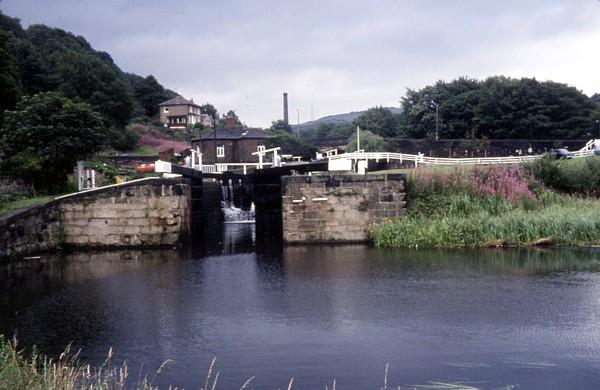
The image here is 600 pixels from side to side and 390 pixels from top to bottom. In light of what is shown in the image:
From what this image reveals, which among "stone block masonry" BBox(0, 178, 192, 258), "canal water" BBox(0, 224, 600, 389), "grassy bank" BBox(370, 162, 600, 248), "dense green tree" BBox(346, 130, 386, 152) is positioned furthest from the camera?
"dense green tree" BBox(346, 130, 386, 152)

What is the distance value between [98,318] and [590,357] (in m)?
7.05

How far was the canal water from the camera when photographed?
23.6 ft

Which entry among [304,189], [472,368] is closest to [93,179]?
[304,189]

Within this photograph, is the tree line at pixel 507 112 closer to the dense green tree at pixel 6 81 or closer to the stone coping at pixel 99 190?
the dense green tree at pixel 6 81

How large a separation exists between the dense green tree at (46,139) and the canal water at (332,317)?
5.28 metres

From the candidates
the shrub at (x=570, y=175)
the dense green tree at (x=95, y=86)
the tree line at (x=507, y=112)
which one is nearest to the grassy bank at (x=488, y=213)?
the shrub at (x=570, y=175)

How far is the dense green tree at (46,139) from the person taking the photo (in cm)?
1928

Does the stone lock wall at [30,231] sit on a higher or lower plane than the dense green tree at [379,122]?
lower

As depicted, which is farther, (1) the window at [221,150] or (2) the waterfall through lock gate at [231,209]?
(1) the window at [221,150]

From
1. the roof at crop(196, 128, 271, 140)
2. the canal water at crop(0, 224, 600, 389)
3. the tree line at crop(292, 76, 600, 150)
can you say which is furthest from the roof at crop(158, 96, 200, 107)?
the canal water at crop(0, 224, 600, 389)

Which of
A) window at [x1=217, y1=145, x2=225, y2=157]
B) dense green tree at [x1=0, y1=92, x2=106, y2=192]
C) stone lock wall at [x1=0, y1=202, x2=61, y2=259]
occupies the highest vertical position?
window at [x1=217, y1=145, x2=225, y2=157]

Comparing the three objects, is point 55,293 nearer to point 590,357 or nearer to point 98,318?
point 98,318

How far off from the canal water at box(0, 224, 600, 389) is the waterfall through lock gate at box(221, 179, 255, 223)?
11.6 meters

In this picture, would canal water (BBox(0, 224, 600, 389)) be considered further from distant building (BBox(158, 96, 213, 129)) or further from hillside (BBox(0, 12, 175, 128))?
distant building (BBox(158, 96, 213, 129))
